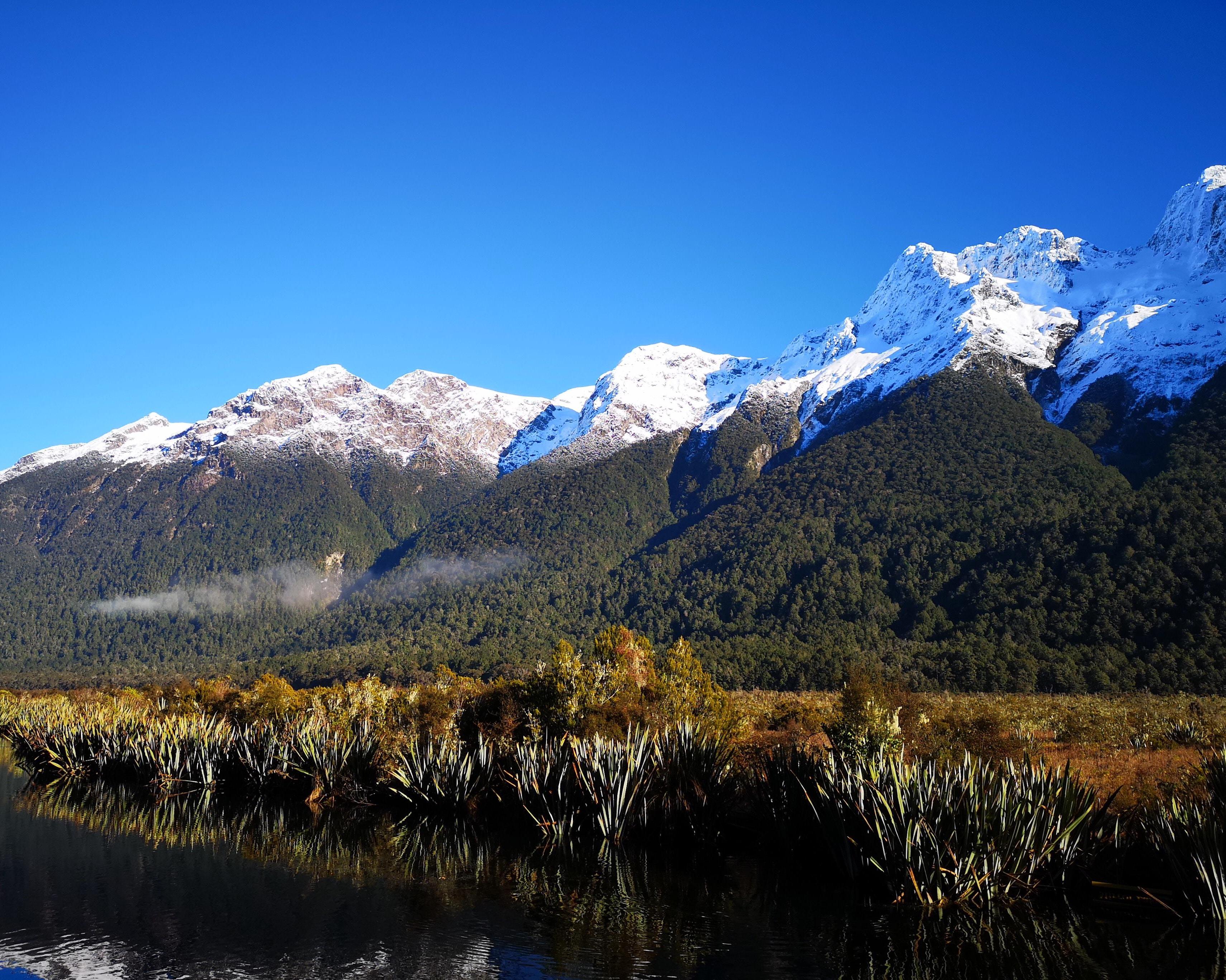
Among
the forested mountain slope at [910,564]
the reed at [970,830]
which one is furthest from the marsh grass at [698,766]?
the forested mountain slope at [910,564]

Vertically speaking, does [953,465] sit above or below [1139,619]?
above

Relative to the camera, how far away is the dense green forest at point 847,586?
289 feet

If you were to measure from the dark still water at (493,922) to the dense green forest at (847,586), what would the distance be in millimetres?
63699

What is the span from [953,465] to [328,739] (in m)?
133

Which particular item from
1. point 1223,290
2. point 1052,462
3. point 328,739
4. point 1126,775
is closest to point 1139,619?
point 1052,462

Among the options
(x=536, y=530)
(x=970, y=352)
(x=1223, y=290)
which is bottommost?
(x=536, y=530)

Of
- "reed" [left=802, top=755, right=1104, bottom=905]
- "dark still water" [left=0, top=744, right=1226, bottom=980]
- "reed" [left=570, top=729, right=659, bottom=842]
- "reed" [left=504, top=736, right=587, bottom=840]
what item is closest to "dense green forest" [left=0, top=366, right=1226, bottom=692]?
"reed" [left=504, top=736, right=587, bottom=840]

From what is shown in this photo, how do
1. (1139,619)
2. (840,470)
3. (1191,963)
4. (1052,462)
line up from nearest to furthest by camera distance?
1. (1191,963)
2. (1139,619)
3. (1052,462)
4. (840,470)

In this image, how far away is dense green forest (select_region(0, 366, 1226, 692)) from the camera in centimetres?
8819

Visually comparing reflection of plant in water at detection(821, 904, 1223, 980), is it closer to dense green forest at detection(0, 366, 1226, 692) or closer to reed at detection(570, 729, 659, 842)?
reed at detection(570, 729, 659, 842)

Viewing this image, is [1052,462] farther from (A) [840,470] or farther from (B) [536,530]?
(B) [536,530]

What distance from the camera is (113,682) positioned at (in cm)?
11900

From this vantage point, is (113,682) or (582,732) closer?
(582,732)

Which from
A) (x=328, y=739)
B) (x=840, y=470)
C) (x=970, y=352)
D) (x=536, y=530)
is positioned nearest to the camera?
(x=328, y=739)
